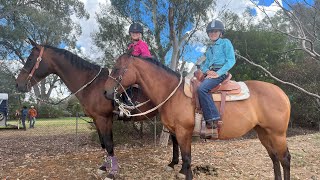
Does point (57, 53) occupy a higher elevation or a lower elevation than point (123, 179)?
higher

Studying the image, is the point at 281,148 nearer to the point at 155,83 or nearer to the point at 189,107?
the point at 189,107

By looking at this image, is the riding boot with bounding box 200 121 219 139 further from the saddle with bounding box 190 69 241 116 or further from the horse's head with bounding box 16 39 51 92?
the horse's head with bounding box 16 39 51 92

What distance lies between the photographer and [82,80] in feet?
19.2

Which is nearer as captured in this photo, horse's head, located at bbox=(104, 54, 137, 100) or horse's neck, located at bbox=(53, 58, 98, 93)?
horse's head, located at bbox=(104, 54, 137, 100)

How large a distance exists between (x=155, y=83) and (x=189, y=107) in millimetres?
613

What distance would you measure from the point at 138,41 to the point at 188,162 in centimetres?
265

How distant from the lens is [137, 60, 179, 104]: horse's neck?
442 cm

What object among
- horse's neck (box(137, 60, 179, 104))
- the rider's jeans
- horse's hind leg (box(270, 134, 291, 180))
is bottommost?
horse's hind leg (box(270, 134, 291, 180))

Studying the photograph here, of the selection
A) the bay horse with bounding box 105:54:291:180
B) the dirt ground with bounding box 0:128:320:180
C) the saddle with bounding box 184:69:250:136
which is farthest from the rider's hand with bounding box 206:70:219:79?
the dirt ground with bounding box 0:128:320:180

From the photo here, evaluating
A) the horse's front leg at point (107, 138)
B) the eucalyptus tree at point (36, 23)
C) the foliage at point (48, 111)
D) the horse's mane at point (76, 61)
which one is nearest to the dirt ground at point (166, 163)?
the horse's front leg at point (107, 138)

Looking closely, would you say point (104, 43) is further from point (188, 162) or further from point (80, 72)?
point (188, 162)

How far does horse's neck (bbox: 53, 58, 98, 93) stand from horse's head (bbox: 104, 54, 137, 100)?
170 cm

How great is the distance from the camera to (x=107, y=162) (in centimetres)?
574

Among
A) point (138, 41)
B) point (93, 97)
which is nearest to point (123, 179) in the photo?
point (93, 97)
